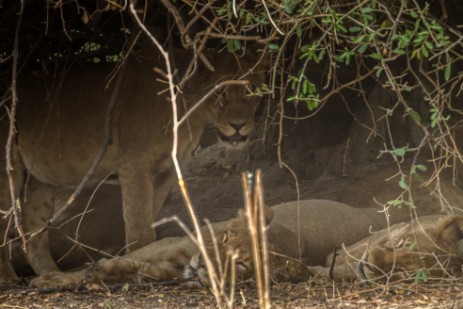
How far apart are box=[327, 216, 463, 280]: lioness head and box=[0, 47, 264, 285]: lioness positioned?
1469 millimetres

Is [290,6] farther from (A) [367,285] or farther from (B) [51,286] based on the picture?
(B) [51,286]

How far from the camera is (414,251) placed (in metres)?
4.66

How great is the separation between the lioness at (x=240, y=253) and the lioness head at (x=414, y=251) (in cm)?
30

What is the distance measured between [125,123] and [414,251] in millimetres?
2053

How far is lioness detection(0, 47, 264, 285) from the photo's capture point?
19.2 feet

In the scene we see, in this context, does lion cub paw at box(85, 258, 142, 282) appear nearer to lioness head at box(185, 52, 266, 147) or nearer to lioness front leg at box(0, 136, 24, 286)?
lioness front leg at box(0, 136, 24, 286)

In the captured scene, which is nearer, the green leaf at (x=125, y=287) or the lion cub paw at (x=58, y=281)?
the green leaf at (x=125, y=287)

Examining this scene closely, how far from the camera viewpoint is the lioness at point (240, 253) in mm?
4609

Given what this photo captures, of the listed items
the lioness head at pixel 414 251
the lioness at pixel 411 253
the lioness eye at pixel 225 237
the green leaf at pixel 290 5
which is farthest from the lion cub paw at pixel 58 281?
the green leaf at pixel 290 5

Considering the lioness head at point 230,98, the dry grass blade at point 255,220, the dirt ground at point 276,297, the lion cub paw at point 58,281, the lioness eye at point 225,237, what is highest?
the lioness head at point 230,98

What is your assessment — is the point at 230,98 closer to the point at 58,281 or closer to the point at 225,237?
the point at 225,237

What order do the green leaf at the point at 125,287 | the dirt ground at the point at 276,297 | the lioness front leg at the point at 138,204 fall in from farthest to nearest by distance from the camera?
1. the lioness front leg at the point at 138,204
2. the green leaf at the point at 125,287
3. the dirt ground at the point at 276,297

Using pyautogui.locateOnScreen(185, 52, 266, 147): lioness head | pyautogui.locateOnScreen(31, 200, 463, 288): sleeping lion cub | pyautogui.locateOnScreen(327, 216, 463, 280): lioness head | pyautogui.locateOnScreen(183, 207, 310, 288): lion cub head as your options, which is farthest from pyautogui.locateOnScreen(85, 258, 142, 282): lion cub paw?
pyautogui.locateOnScreen(185, 52, 266, 147): lioness head

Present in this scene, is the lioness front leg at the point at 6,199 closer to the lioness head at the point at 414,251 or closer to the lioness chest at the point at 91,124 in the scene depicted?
the lioness chest at the point at 91,124
